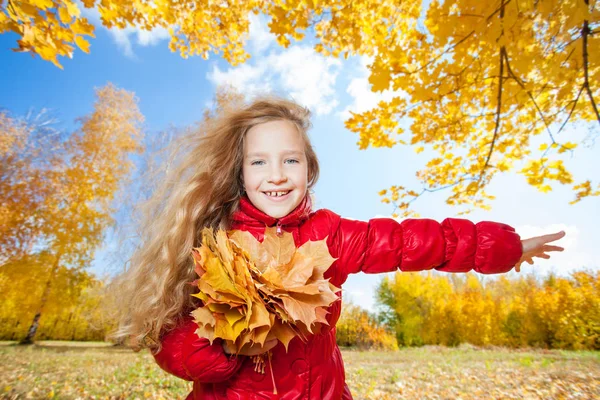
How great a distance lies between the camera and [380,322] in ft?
37.1

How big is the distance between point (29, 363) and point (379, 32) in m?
6.05

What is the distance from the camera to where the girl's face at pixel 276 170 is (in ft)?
4.46

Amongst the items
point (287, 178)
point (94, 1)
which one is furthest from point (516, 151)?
point (94, 1)

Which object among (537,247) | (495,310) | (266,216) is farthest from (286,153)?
(495,310)

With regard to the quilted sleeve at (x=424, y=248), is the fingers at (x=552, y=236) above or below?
above

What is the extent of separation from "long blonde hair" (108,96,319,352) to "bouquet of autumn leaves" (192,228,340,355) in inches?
19.6

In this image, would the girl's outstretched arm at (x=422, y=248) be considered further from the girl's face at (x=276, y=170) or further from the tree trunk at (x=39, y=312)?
the tree trunk at (x=39, y=312)

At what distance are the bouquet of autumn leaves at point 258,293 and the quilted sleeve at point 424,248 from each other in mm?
473

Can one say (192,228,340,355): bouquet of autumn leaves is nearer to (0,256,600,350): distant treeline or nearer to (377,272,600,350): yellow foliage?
(0,256,600,350): distant treeline

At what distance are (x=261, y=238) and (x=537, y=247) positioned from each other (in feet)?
4.16

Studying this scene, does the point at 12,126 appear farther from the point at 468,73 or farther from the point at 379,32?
the point at 468,73

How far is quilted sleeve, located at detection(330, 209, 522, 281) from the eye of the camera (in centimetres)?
136

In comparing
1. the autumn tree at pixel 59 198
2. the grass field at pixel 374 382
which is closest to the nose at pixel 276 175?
the grass field at pixel 374 382

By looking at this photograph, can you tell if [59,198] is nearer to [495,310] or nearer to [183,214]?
[183,214]
